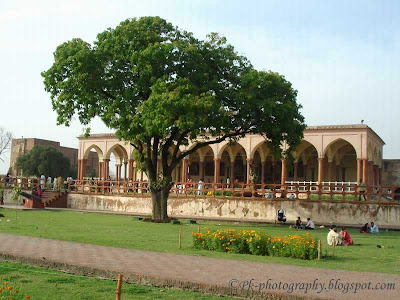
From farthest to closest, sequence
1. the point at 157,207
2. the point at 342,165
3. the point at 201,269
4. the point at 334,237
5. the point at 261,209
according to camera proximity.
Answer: the point at 342,165 < the point at 261,209 < the point at 157,207 < the point at 334,237 < the point at 201,269

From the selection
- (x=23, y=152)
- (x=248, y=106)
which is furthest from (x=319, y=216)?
(x=23, y=152)

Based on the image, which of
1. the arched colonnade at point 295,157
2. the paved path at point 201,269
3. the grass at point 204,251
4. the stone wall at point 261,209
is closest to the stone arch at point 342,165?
the arched colonnade at point 295,157

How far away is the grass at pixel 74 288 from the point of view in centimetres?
734

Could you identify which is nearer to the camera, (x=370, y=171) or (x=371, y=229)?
(x=371, y=229)

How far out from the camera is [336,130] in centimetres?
3203

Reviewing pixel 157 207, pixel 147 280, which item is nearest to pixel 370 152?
pixel 157 207

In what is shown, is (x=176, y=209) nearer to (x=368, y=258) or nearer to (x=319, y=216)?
(x=319, y=216)

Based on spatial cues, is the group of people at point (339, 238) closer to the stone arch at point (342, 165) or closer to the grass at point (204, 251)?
the grass at point (204, 251)

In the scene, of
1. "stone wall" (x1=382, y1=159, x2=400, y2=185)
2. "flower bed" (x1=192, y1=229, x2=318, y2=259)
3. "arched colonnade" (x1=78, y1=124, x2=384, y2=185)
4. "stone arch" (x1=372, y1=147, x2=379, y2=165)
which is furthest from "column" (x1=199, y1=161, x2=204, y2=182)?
"flower bed" (x1=192, y1=229, x2=318, y2=259)

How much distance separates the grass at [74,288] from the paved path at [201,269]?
0.42 meters

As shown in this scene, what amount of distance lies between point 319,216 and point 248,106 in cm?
799

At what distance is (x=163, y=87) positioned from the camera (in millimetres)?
20047

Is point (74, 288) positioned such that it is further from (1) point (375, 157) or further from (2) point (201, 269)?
(1) point (375, 157)

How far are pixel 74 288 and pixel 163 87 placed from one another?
13.1 meters
